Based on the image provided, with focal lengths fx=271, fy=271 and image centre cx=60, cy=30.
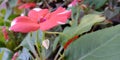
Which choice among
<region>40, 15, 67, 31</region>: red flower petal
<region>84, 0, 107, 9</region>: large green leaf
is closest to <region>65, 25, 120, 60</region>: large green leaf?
<region>40, 15, 67, 31</region>: red flower petal

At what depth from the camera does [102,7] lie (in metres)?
0.72

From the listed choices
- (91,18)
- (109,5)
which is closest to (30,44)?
(91,18)

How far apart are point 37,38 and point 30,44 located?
31 mm

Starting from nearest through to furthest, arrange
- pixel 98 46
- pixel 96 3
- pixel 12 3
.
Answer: pixel 98 46
pixel 96 3
pixel 12 3

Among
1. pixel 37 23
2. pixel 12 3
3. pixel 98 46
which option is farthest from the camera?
pixel 12 3

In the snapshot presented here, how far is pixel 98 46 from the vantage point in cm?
45

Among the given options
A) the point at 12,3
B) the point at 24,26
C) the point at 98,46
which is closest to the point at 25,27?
the point at 24,26

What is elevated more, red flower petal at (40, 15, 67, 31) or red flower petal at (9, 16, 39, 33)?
red flower petal at (40, 15, 67, 31)

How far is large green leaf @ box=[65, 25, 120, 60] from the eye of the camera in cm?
43

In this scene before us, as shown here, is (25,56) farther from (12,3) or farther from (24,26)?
(12,3)

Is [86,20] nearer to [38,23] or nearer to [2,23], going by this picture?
[38,23]

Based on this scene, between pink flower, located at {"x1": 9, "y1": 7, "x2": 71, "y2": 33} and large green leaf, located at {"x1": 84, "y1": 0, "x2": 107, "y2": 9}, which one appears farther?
large green leaf, located at {"x1": 84, "y1": 0, "x2": 107, "y2": 9}

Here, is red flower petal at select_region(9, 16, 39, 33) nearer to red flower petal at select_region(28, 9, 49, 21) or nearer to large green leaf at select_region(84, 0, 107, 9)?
red flower petal at select_region(28, 9, 49, 21)

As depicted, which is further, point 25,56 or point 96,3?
point 96,3
